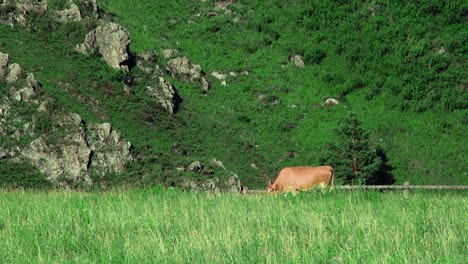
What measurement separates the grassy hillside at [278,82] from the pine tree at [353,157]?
253 cm

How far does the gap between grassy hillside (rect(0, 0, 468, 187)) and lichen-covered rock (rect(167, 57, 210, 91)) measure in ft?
3.51

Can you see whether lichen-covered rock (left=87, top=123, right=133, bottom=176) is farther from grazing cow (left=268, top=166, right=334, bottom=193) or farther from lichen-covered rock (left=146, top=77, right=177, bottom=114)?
grazing cow (left=268, top=166, right=334, bottom=193)

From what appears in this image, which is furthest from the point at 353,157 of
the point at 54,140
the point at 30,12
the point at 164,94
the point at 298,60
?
the point at 30,12

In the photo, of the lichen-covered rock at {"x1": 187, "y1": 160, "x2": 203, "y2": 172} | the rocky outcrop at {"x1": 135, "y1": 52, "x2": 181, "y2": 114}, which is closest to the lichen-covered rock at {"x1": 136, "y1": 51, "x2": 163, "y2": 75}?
the rocky outcrop at {"x1": 135, "y1": 52, "x2": 181, "y2": 114}

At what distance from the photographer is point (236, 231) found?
27.3 ft

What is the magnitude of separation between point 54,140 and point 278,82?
24415mm

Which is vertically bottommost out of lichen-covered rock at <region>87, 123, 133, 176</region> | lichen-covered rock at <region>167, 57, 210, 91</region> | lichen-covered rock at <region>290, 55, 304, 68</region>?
lichen-covered rock at <region>87, 123, 133, 176</region>

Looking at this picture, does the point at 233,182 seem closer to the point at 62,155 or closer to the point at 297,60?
the point at 62,155

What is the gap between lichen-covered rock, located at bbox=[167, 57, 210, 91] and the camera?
56.1 m

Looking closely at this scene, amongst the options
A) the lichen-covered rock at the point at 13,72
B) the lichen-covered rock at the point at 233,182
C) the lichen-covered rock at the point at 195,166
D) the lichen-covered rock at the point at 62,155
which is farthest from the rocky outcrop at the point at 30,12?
the lichen-covered rock at the point at 233,182

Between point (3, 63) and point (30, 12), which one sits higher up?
point (30, 12)

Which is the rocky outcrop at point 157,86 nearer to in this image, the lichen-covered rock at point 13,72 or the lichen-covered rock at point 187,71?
the lichen-covered rock at point 187,71

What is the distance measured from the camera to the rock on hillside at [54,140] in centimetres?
3744

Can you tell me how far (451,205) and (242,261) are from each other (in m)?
Answer: 5.68
